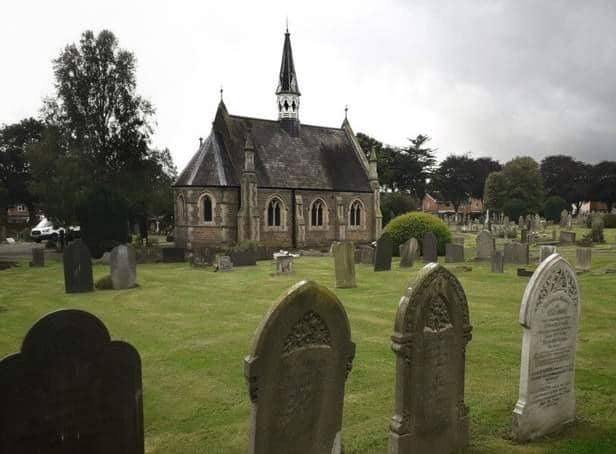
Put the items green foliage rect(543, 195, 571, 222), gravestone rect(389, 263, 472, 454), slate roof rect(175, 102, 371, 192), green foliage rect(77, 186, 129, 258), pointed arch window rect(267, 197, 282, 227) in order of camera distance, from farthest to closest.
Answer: green foliage rect(543, 195, 571, 222) < pointed arch window rect(267, 197, 282, 227) < slate roof rect(175, 102, 371, 192) < green foliage rect(77, 186, 129, 258) < gravestone rect(389, 263, 472, 454)

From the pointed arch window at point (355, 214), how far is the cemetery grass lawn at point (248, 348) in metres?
20.0

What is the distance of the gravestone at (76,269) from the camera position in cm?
1515

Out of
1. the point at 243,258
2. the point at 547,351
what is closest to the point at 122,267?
the point at 243,258

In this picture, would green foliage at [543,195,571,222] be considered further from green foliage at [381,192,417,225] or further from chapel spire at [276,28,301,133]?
chapel spire at [276,28,301,133]

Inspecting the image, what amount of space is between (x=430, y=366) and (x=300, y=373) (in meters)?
1.38

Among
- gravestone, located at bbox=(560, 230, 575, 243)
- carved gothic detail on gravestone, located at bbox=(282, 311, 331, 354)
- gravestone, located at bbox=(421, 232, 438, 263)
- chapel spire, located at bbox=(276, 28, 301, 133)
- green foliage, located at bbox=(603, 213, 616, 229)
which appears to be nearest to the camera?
carved gothic detail on gravestone, located at bbox=(282, 311, 331, 354)

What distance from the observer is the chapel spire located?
123 ft

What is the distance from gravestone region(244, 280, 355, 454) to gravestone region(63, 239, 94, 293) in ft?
41.9

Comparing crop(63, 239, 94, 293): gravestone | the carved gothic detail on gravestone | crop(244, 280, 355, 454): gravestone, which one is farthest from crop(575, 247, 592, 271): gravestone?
crop(63, 239, 94, 293): gravestone

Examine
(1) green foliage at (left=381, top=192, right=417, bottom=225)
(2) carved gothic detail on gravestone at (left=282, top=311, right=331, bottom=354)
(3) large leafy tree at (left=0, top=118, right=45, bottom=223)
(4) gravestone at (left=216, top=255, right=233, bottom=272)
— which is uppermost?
(3) large leafy tree at (left=0, top=118, right=45, bottom=223)

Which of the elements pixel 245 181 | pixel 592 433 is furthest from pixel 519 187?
pixel 592 433

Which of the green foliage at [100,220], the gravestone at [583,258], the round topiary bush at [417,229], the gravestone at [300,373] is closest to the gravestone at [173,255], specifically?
the green foliage at [100,220]

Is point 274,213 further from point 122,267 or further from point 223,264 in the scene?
point 122,267

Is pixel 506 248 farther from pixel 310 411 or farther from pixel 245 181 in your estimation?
pixel 310 411
